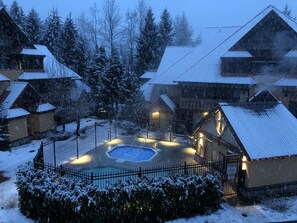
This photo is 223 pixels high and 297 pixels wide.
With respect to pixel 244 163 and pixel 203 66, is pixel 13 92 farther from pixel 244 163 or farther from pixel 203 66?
pixel 244 163

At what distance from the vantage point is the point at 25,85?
2677 cm

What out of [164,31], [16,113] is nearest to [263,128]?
[16,113]

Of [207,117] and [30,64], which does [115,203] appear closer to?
[207,117]

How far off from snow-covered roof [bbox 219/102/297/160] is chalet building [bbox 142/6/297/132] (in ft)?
35.6

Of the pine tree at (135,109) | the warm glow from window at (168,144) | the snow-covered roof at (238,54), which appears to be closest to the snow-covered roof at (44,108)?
the pine tree at (135,109)

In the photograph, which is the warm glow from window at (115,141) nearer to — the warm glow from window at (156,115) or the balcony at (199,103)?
the warm glow from window at (156,115)

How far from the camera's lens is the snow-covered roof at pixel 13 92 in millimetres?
25219

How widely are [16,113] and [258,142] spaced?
71.1 ft

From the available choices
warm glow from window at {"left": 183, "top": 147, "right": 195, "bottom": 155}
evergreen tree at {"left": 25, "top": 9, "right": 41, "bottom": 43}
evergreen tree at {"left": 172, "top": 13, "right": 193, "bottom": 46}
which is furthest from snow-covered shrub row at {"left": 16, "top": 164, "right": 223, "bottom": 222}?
evergreen tree at {"left": 172, "top": 13, "right": 193, "bottom": 46}

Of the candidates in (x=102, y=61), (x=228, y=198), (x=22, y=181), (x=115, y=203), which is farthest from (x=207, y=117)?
(x=102, y=61)

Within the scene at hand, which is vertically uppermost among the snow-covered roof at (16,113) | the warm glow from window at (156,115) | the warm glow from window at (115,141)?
the snow-covered roof at (16,113)

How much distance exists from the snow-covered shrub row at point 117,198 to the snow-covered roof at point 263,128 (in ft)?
11.2

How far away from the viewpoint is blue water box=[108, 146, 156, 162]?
23.0m

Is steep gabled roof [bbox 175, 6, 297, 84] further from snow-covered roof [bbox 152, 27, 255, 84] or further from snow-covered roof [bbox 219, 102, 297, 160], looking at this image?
snow-covered roof [bbox 219, 102, 297, 160]
